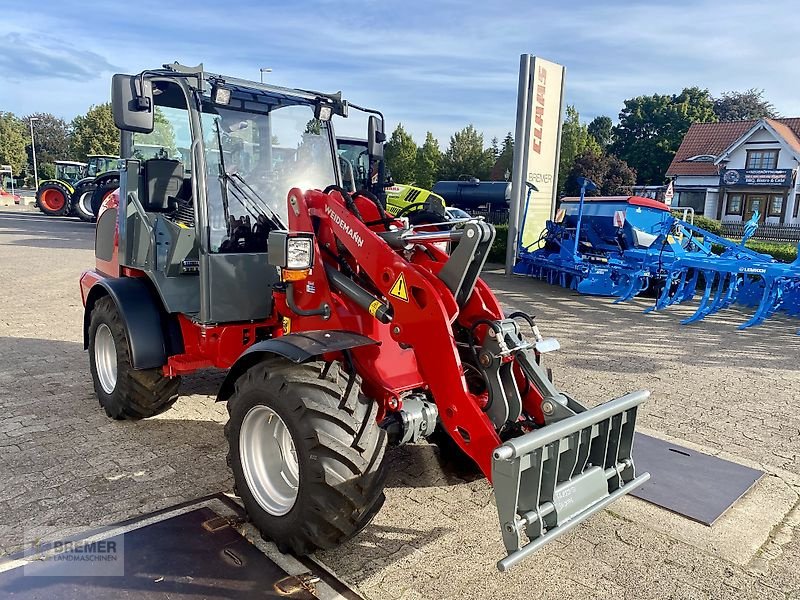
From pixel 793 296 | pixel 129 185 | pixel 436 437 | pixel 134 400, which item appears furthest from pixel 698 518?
pixel 793 296

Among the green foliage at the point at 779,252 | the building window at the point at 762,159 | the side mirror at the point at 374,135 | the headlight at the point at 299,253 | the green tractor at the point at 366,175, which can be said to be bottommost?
the green foliage at the point at 779,252

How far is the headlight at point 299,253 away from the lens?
350 centimetres

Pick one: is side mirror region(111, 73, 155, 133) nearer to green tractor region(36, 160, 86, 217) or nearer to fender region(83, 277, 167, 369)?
fender region(83, 277, 167, 369)

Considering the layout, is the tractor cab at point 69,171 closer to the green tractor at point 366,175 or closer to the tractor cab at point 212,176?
the green tractor at point 366,175

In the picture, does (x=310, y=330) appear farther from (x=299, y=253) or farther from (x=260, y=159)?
(x=260, y=159)

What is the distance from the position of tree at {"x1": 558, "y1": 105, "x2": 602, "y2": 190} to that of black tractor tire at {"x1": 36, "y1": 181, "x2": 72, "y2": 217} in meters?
27.3

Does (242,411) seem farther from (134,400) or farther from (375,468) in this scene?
(134,400)

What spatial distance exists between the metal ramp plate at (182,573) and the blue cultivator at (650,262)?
8372 millimetres

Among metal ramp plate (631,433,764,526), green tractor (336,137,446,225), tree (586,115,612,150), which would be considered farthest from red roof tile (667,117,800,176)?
metal ramp plate (631,433,764,526)

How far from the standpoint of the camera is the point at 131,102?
3.65 meters

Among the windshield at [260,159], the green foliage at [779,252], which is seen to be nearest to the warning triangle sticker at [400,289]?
the windshield at [260,159]

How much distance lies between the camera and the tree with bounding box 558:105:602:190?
4003 centimetres

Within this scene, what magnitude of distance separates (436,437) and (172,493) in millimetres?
1670

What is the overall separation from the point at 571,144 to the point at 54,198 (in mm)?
30148
